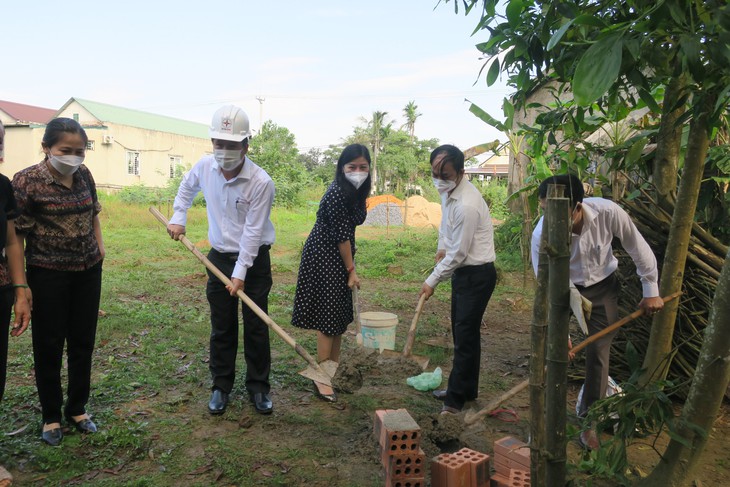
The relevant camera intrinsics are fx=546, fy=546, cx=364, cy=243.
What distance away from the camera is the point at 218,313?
11.7 feet

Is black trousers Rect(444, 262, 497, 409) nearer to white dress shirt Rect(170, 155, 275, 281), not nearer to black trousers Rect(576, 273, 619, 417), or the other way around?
black trousers Rect(576, 273, 619, 417)

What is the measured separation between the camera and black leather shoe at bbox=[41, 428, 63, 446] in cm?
300

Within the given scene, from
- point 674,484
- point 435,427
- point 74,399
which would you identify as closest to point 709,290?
point 674,484

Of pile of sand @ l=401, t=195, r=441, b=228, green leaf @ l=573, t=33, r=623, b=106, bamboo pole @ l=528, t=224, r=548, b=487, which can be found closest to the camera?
green leaf @ l=573, t=33, r=623, b=106

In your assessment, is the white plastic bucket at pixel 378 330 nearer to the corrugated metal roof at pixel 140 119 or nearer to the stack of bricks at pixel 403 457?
the stack of bricks at pixel 403 457

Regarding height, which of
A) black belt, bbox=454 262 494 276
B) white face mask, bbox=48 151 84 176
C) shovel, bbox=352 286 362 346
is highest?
white face mask, bbox=48 151 84 176

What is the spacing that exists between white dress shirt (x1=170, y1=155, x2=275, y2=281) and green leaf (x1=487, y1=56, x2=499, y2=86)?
1.71 m

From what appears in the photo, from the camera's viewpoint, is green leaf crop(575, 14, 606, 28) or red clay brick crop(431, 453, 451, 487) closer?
green leaf crop(575, 14, 606, 28)

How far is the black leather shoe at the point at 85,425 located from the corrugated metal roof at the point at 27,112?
3128cm

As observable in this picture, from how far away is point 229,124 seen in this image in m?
3.32

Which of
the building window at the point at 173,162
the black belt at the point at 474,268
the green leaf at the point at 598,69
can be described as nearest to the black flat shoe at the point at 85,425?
the black belt at the point at 474,268

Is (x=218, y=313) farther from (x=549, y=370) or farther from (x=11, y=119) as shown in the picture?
(x=11, y=119)

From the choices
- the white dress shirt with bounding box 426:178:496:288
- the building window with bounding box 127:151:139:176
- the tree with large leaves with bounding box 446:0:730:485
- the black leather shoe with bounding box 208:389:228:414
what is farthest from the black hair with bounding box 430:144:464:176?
the building window with bounding box 127:151:139:176

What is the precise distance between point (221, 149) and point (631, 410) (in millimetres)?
2594
